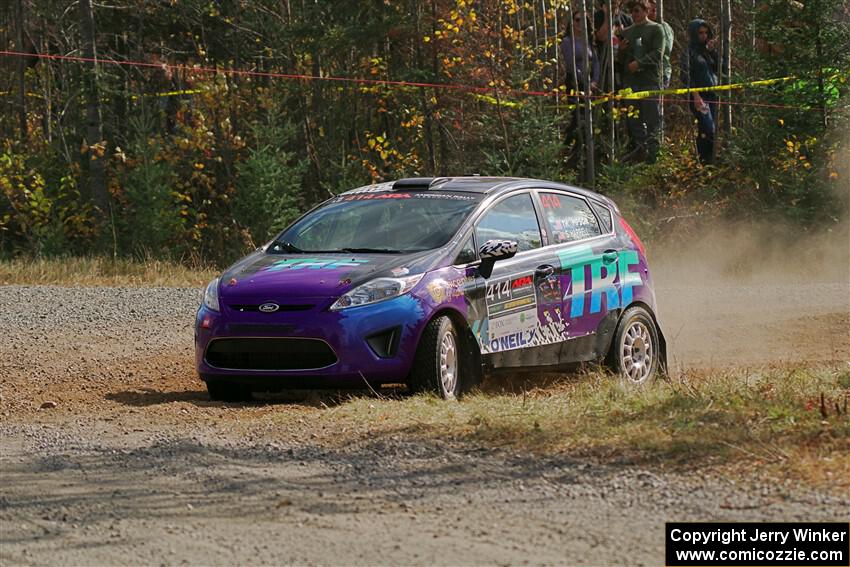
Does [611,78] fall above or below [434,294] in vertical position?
above

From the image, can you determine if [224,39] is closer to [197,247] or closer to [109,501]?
[197,247]

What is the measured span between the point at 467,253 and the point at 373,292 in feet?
3.22

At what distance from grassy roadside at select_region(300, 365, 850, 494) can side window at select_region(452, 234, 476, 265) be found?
1.11 metres

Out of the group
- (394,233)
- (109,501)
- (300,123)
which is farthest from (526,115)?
(109,501)

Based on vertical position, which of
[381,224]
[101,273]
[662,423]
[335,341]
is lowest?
[101,273]

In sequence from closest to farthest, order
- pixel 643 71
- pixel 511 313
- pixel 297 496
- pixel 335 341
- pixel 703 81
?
pixel 297 496 < pixel 335 341 < pixel 511 313 < pixel 643 71 < pixel 703 81

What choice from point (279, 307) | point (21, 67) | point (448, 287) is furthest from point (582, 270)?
point (21, 67)

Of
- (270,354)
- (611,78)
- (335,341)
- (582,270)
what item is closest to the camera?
(335,341)

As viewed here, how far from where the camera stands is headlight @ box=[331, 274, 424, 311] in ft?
30.0

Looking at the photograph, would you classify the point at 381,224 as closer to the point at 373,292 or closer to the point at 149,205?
the point at 373,292

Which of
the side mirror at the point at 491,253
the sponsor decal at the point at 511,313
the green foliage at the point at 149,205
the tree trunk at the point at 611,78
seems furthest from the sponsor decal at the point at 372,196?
the green foliage at the point at 149,205

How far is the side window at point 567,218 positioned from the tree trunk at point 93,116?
1450 centimetres

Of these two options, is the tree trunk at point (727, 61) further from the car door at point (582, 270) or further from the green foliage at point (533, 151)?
the car door at point (582, 270)

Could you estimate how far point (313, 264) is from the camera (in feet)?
31.9
